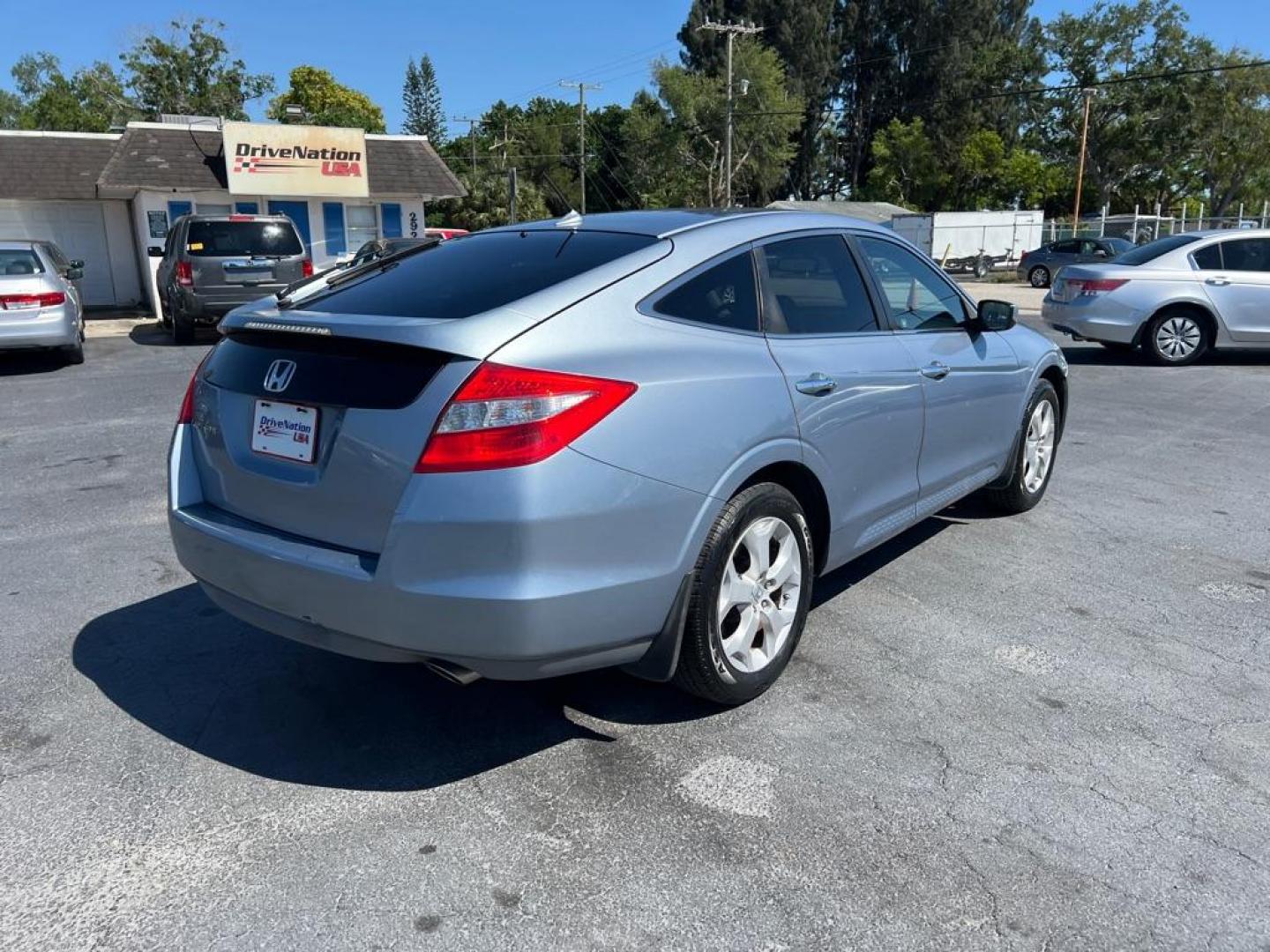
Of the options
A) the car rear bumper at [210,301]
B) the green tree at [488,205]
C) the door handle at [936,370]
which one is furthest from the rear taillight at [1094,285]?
the green tree at [488,205]

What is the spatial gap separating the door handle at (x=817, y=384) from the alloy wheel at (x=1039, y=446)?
7.60 ft

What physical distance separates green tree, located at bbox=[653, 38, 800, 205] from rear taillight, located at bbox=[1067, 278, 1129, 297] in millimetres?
49261

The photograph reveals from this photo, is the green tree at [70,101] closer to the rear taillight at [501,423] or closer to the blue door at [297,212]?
the blue door at [297,212]

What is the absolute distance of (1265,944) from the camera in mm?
2275

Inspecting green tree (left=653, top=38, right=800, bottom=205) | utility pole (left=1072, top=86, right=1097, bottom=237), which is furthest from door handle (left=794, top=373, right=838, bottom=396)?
green tree (left=653, top=38, right=800, bottom=205)

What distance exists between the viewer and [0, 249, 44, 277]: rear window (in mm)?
11156

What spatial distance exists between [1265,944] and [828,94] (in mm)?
73067

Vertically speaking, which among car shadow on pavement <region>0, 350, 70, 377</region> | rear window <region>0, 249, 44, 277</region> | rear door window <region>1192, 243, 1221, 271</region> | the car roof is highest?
the car roof

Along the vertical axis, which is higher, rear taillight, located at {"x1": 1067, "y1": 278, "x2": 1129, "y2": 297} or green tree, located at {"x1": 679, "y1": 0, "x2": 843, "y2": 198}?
green tree, located at {"x1": 679, "y1": 0, "x2": 843, "y2": 198}

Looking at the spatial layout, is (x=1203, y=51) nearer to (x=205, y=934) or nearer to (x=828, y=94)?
(x=828, y=94)

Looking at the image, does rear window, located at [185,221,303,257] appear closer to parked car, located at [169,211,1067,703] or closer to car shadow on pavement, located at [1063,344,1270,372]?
car shadow on pavement, located at [1063,344,1270,372]

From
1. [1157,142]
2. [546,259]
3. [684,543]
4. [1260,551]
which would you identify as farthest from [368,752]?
[1157,142]

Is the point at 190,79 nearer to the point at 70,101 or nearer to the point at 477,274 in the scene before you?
the point at 70,101

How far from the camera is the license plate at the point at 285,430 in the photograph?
2.88 metres
